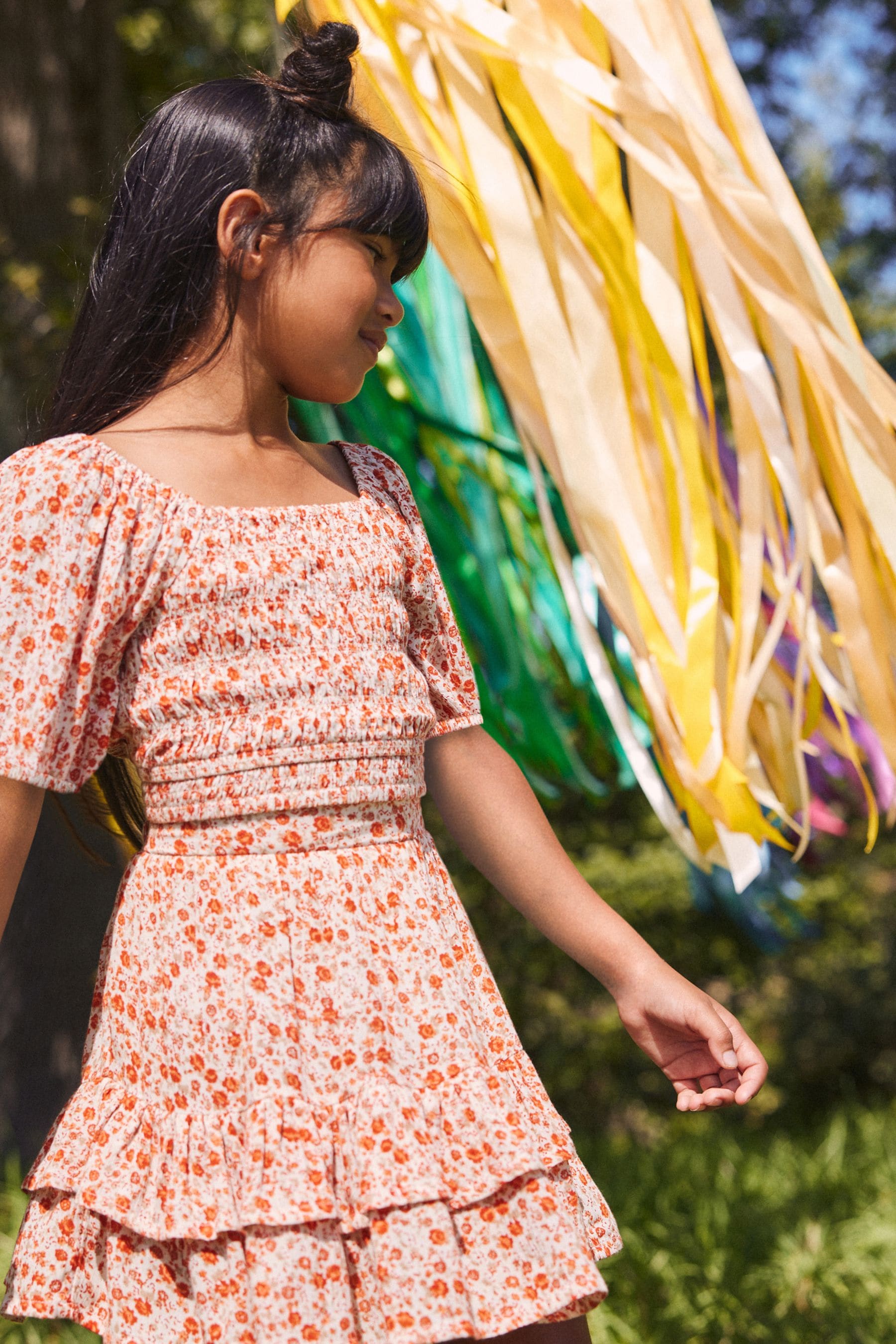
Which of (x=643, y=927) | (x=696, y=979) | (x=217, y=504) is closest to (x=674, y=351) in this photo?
(x=217, y=504)

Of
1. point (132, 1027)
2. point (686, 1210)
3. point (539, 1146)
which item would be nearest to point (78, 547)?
point (132, 1027)

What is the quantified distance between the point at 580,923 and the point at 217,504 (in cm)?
51

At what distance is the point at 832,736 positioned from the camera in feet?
5.33

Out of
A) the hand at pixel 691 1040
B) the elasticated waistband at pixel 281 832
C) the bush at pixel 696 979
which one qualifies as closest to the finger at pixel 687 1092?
the hand at pixel 691 1040

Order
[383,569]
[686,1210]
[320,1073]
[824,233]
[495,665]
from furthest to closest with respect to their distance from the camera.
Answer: [824,233] → [686,1210] → [495,665] → [383,569] → [320,1073]

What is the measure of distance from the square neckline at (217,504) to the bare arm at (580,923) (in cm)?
25

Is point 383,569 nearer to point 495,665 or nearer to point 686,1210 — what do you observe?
point 495,665

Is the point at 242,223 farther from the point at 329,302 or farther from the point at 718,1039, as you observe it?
the point at 718,1039

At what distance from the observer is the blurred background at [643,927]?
2195 millimetres

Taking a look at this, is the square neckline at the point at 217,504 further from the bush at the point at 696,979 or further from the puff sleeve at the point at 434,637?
the bush at the point at 696,979

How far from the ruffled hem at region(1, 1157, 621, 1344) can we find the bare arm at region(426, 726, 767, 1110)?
22cm

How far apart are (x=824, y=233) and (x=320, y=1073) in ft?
16.2

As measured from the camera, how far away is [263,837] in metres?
1.09

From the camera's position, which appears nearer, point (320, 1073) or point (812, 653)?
point (320, 1073)
